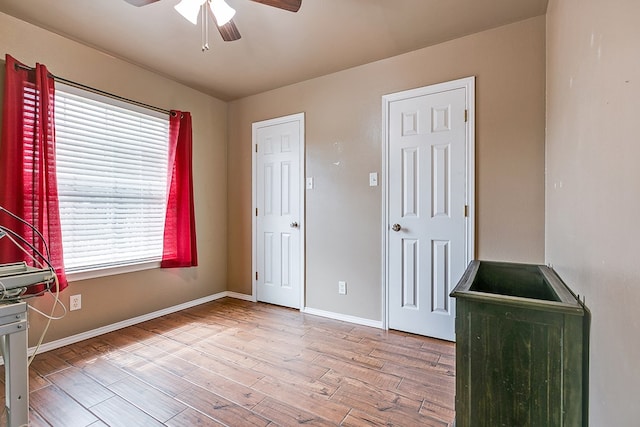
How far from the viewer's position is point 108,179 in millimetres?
2688

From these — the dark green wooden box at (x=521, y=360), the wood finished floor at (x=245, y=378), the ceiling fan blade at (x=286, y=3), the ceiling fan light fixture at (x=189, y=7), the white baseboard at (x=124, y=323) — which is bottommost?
the wood finished floor at (x=245, y=378)

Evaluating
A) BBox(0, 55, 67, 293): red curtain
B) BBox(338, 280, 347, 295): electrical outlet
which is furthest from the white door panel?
BBox(0, 55, 67, 293): red curtain

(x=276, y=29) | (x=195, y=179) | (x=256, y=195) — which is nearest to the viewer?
(x=276, y=29)

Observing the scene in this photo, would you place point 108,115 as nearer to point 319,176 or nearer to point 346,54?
point 319,176

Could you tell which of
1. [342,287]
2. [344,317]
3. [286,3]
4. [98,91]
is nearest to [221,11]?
[286,3]

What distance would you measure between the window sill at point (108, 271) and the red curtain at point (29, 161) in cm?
17

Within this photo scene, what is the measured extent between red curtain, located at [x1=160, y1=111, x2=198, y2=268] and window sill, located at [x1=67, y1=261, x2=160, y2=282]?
0.16 meters

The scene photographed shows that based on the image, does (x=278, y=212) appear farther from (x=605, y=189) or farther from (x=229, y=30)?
(x=605, y=189)

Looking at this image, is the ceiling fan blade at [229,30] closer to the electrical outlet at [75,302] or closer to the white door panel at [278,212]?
the white door panel at [278,212]

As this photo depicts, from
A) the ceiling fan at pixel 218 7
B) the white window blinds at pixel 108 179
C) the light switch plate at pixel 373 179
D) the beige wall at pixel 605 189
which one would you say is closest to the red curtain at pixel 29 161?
the white window blinds at pixel 108 179

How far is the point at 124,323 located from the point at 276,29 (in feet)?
9.39

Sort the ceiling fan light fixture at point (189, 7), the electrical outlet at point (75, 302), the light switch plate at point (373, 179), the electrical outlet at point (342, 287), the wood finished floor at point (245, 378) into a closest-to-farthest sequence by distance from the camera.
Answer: the wood finished floor at point (245, 378)
the ceiling fan light fixture at point (189, 7)
the electrical outlet at point (75, 302)
the light switch plate at point (373, 179)
the electrical outlet at point (342, 287)

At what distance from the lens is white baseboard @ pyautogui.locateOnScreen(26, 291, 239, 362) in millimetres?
2333

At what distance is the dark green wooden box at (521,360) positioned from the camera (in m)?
1.09
